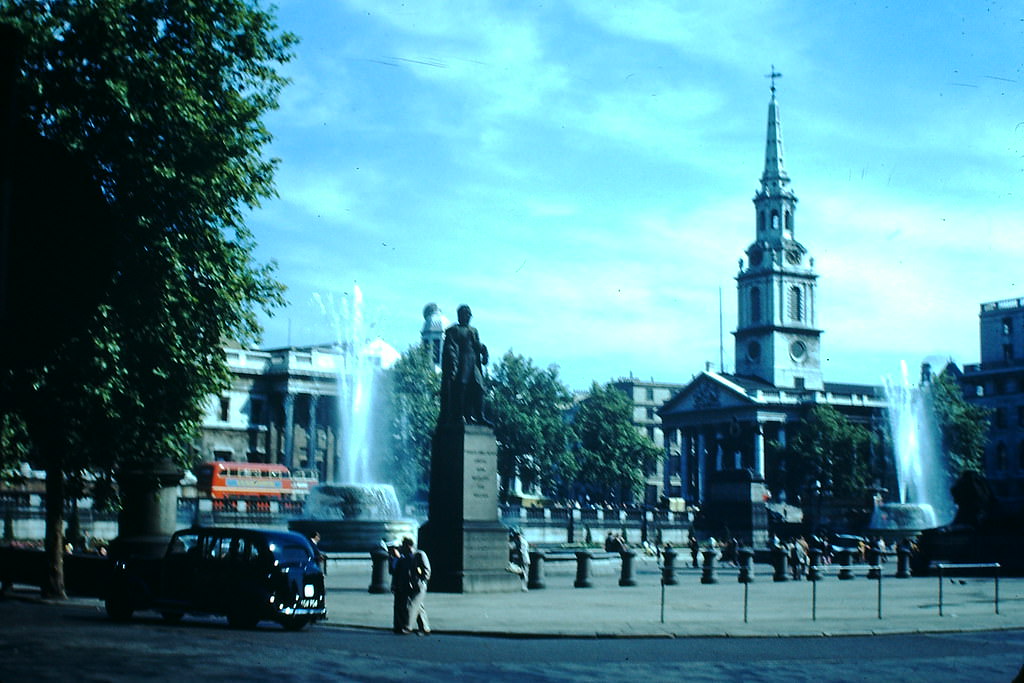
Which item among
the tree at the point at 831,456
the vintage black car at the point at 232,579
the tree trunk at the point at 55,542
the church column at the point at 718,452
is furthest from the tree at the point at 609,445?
the vintage black car at the point at 232,579

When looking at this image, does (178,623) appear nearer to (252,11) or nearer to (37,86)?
(37,86)

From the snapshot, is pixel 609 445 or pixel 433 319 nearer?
pixel 609 445

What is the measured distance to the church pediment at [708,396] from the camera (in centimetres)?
12225

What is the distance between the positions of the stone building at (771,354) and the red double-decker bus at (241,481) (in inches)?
2034

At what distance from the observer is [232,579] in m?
21.1

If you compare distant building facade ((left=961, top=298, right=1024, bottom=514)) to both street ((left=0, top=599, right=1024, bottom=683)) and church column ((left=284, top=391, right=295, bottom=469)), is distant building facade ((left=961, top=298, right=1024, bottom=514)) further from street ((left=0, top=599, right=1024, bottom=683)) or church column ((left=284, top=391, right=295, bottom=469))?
street ((left=0, top=599, right=1024, bottom=683))

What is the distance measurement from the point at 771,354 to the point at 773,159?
64.8 ft

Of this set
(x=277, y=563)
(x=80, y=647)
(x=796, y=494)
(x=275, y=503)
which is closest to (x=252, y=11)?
(x=277, y=563)

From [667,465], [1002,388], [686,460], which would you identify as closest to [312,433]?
[686,460]

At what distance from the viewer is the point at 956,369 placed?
130 m

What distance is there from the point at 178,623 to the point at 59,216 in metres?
7.96

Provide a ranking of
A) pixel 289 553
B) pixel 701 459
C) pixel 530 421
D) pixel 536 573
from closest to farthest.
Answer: pixel 289 553 → pixel 536 573 → pixel 530 421 → pixel 701 459

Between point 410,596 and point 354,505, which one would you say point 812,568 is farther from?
point 354,505

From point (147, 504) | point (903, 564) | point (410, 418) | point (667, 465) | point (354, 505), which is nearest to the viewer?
point (147, 504)
